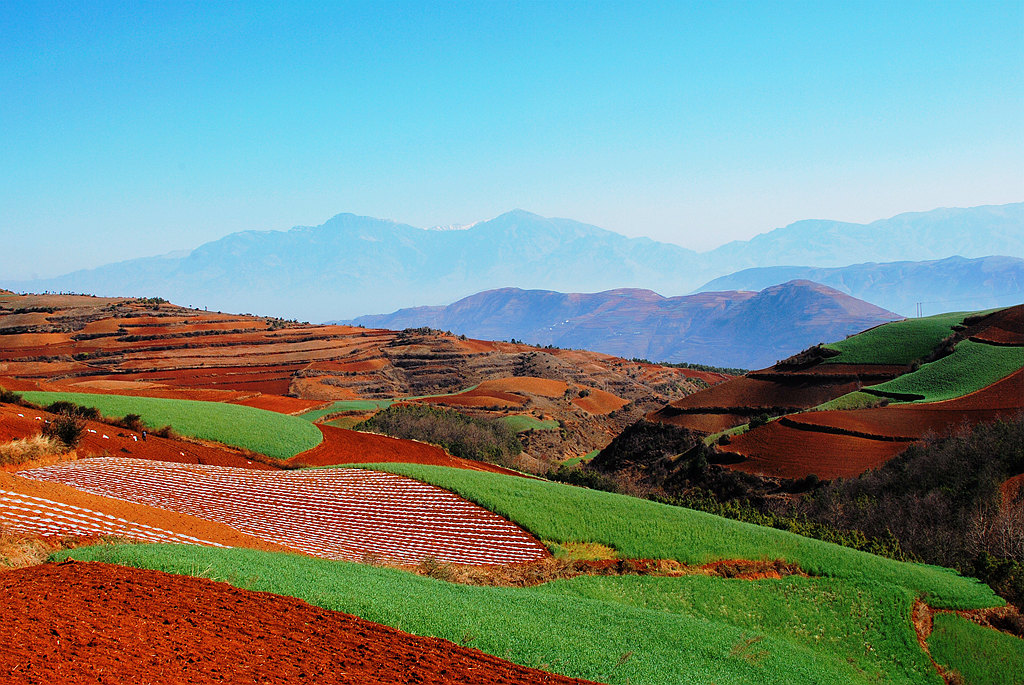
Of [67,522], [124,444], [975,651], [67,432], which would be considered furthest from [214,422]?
[975,651]

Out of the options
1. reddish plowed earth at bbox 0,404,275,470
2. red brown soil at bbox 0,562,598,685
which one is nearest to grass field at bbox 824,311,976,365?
reddish plowed earth at bbox 0,404,275,470

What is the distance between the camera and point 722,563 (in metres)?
15.7

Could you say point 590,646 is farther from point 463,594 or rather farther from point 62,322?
point 62,322

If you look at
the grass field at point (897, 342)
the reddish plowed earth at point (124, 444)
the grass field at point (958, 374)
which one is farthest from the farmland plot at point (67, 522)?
the grass field at point (897, 342)

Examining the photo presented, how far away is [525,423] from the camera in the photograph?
48844mm

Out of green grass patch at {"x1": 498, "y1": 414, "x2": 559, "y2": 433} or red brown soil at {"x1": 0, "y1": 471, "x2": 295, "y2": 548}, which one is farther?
green grass patch at {"x1": 498, "y1": 414, "x2": 559, "y2": 433}

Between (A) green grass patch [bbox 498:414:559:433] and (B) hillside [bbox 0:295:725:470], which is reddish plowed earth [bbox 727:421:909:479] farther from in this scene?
(A) green grass patch [bbox 498:414:559:433]

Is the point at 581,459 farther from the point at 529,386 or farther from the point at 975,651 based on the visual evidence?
the point at 975,651

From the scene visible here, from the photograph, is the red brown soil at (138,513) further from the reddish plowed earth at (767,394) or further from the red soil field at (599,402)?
the red soil field at (599,402)

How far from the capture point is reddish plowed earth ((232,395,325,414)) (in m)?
45.3

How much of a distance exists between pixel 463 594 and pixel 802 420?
28.7m

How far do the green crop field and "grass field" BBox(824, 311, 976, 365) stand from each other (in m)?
39.4

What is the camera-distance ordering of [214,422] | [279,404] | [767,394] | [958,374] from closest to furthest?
[214,422], [958,374], [279,404], [767,394]

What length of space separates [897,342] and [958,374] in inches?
537
